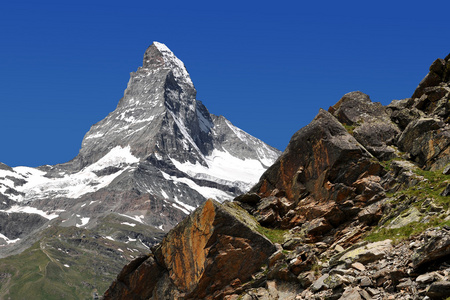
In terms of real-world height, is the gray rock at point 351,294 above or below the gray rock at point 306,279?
below

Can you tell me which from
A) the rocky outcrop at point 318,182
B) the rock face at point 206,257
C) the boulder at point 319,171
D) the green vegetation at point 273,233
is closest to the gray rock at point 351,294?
the rock face at point 206,257

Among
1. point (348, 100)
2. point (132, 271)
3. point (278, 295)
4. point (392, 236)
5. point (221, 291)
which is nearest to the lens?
point (392, 236)

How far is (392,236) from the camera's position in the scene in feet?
107

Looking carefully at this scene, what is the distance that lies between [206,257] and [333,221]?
9236mm

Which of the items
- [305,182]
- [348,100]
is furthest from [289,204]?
[348,100]

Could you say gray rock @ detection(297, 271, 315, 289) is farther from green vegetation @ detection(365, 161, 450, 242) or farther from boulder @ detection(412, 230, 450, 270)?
boulder @ detection(412, 230, 450, 270)

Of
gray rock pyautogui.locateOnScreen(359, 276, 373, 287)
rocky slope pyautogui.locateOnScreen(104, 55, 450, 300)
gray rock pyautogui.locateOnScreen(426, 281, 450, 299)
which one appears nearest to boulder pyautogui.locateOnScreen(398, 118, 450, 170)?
rocky slope pyautogui.locateOnScreen(104, 55, 450, 300)

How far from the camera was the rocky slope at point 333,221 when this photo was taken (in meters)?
30.3

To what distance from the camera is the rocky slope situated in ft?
99.6

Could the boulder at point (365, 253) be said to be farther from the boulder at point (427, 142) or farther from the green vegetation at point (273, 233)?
the boulder at point (427, 142)

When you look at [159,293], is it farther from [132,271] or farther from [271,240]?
[271,240]

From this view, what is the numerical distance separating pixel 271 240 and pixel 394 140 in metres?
14.5

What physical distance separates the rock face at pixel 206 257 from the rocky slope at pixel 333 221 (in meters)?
0.08

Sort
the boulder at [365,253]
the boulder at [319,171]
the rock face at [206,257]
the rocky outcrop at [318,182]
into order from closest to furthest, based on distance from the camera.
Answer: the boulder at [365,253] → the rock face at [206,257] → the rocky outcrop at [318,182] → the boulder at [319,171]
